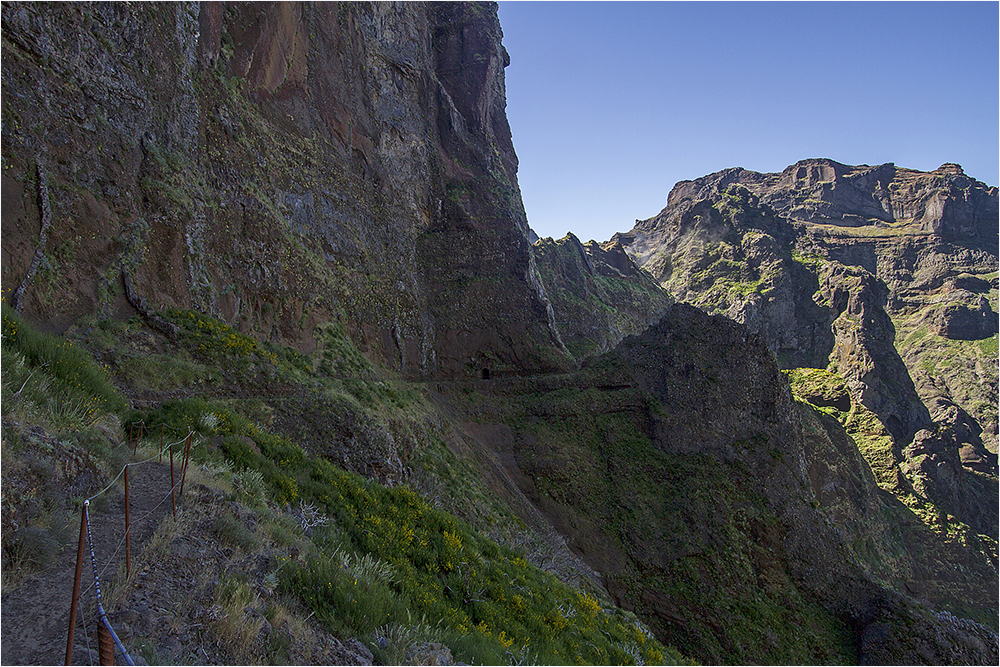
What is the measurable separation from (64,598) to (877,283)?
10065 centimetres

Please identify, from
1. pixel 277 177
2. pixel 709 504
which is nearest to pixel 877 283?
pixel 709 504

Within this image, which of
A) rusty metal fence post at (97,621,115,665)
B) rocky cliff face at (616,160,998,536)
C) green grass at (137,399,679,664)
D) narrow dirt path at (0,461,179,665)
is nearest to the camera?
rusty metal fence post at (97,621,115,665)

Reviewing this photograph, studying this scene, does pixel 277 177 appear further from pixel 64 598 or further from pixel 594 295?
pixel 594 295

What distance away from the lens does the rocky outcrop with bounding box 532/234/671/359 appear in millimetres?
59656

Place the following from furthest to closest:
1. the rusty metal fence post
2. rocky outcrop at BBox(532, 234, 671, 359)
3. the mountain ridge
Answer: rocky outcrop at BBox(532, 234, 671, 359)
the mountain ridge
the rusty metal fence post

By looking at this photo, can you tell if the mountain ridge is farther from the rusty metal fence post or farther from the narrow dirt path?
the rusty metal fence post

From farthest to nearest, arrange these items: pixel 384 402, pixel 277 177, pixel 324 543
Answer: pixel 277 177 < pixel 384 402 < pixel 324 543

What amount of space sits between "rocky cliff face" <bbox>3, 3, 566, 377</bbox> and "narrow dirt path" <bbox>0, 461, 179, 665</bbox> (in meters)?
12.5

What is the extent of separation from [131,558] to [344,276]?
28070 millimetres

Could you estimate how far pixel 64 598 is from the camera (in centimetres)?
412

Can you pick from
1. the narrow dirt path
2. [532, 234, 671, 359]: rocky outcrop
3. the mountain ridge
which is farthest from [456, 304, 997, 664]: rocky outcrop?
the narrow dirt path

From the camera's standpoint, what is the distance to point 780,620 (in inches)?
842

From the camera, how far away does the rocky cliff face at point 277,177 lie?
15695 millimetres

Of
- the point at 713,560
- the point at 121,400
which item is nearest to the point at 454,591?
the point at 121,400
